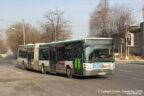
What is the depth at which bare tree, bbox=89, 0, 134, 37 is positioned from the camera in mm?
49031

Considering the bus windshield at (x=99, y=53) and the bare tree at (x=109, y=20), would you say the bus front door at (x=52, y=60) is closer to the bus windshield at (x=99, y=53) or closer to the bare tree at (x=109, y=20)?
the bus windshield at (x=99, y=53)

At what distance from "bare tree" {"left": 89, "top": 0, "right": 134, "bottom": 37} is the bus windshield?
36.0 m

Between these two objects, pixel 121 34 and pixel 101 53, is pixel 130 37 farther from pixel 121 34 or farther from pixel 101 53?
pixel 101 53

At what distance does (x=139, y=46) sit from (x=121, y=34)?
6.95m

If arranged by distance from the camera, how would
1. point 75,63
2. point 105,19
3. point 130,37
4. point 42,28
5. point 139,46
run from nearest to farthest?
1. point 75,63
2. point 130,37
3. point 139,46
4. point 105,19
5. point 42,28

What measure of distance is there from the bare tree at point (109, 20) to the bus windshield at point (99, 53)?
3603cm

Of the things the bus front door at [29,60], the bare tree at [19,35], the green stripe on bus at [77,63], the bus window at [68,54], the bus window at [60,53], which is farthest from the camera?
the bare tree at [19,35]

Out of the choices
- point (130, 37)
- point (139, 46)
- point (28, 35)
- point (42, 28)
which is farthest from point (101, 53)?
point (28, 35)

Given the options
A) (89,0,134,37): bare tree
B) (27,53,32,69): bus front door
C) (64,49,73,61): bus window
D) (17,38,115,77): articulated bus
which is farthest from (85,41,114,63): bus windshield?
(89,0,134,37): bare tree

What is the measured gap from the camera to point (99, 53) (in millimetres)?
13836

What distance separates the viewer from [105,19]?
49.6 m

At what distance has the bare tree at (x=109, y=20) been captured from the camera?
49031 millimetres

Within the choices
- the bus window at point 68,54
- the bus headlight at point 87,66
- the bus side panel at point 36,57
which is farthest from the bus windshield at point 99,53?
the bus side panel at point 36,57

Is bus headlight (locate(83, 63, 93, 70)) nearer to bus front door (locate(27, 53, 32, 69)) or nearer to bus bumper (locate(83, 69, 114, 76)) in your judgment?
bus bumper (locate(83, 69, 114, 76))
